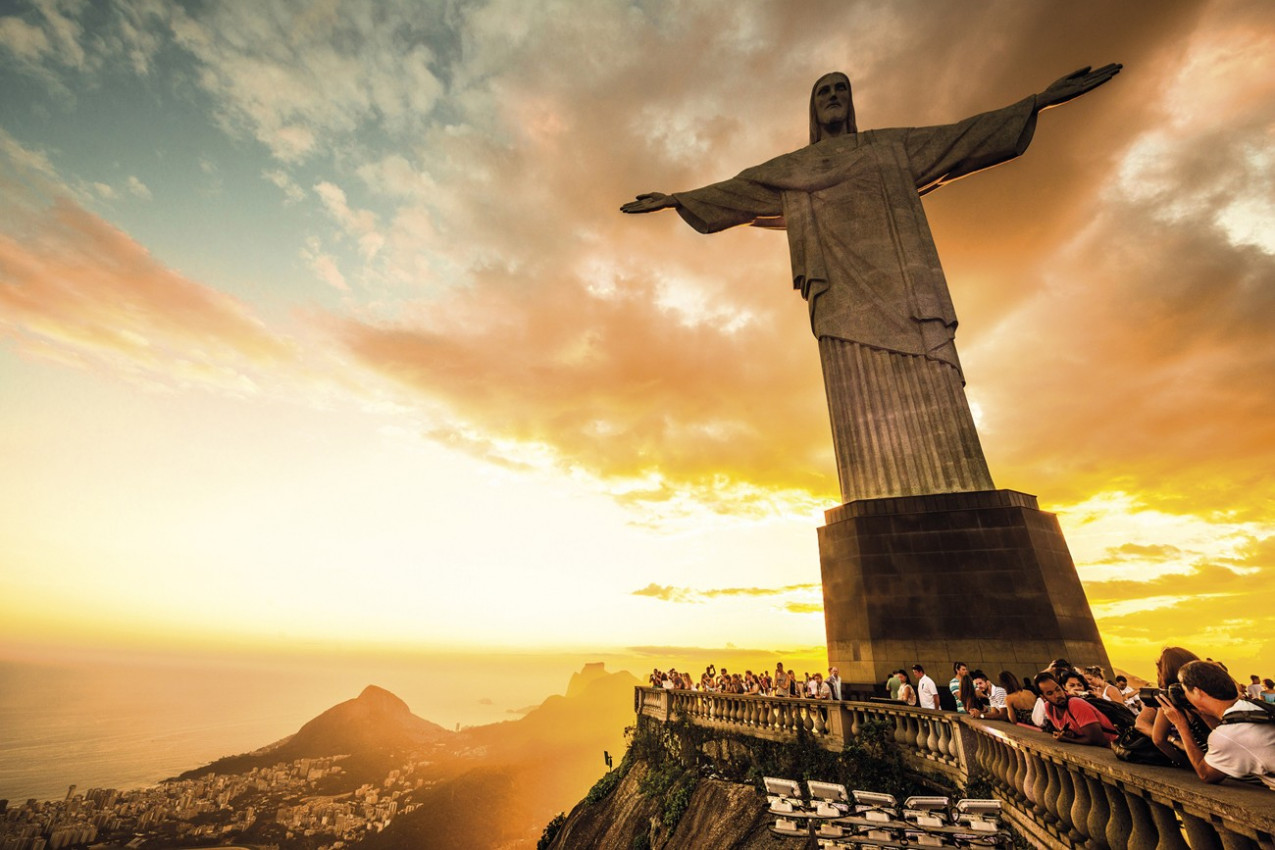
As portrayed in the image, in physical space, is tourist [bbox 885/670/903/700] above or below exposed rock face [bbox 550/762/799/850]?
above

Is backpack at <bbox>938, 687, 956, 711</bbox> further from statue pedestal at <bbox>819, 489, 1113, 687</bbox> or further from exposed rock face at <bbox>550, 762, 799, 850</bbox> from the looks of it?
exposed rock face at <bbox>550, 762, 799, 850</bbox>

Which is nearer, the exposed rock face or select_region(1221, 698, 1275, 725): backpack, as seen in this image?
select_region(1221, 698, 1275, 725): backpack

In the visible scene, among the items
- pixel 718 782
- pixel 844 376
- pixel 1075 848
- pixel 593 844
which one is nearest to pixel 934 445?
pixel 844 376

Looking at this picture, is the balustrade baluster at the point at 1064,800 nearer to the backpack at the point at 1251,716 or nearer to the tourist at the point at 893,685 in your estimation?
the backpack at the point at 1251,716

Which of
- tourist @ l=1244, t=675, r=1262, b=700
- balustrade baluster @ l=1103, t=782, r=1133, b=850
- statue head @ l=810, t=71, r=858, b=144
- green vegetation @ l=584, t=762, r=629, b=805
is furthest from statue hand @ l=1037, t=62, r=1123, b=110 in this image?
green vegetation @ l=584, t=762, r=629, b=805

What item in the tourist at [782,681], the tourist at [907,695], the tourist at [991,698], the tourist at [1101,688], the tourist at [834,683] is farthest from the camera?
the tourist at [782,681]

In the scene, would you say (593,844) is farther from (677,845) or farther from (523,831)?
(523,831)

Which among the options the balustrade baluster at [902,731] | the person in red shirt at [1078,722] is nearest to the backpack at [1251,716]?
the person in red shirt at [1078,722]
